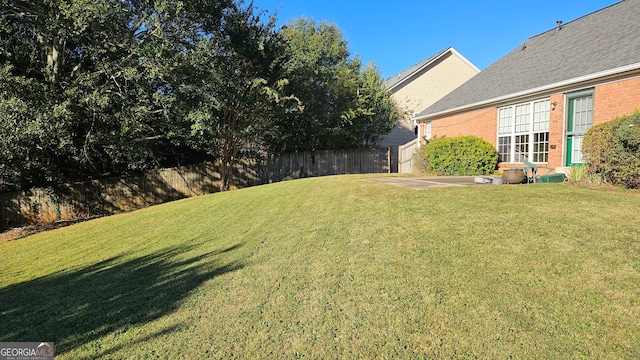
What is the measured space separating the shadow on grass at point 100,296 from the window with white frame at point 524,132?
1094cm

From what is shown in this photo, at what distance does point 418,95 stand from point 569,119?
1593 cm

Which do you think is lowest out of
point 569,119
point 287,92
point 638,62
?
point 569,119

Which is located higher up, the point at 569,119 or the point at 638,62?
the point at 638,62

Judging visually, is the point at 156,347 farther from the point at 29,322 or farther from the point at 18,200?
the point at 18,200

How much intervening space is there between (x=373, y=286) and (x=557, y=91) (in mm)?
10628

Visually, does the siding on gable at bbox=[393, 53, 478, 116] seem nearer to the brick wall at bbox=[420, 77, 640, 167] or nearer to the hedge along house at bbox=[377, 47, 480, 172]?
the hedge along house at bbox=[377, 47, 480, 172]

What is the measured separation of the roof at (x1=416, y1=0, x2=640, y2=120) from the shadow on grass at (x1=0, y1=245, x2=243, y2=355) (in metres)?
11.1

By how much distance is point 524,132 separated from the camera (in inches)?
499

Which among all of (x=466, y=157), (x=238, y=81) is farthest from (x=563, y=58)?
(x=238, y=81)

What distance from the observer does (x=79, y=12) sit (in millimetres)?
9930

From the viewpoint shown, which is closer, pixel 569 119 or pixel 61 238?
pixel 61 238

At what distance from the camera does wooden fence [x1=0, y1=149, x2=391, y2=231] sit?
13.9 metres

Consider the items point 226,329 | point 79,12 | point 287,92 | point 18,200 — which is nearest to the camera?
point 226,329

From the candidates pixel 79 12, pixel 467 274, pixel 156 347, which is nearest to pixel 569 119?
pixel 467 274
